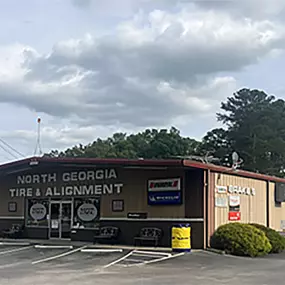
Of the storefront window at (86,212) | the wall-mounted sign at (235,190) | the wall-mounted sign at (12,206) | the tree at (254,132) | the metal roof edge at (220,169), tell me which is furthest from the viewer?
the tree at (254,132)

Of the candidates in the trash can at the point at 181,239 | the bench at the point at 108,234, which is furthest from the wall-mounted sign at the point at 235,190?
the bench at the point at 108,234

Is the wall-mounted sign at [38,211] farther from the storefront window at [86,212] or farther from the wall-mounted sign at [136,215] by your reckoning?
the wall-mounted sign at [136,215]

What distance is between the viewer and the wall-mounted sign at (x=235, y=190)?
69.0ft

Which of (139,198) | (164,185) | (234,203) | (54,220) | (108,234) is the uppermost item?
(164,185)

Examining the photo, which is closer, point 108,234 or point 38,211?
point 108,234

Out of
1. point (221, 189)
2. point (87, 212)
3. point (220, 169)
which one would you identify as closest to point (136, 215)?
point (87, 212)

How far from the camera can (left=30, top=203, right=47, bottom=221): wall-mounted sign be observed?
82.0 feet

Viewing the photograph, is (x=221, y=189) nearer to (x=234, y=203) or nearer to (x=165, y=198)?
(x=234, y=203)

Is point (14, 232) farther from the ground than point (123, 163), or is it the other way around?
point (123, 163)

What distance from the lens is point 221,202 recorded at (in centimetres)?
2100

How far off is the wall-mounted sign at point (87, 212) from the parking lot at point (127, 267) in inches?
109

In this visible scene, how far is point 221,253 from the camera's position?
1883cm

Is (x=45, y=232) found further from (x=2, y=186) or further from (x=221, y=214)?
(x=221, y=214)

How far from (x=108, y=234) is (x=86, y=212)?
199 cm
